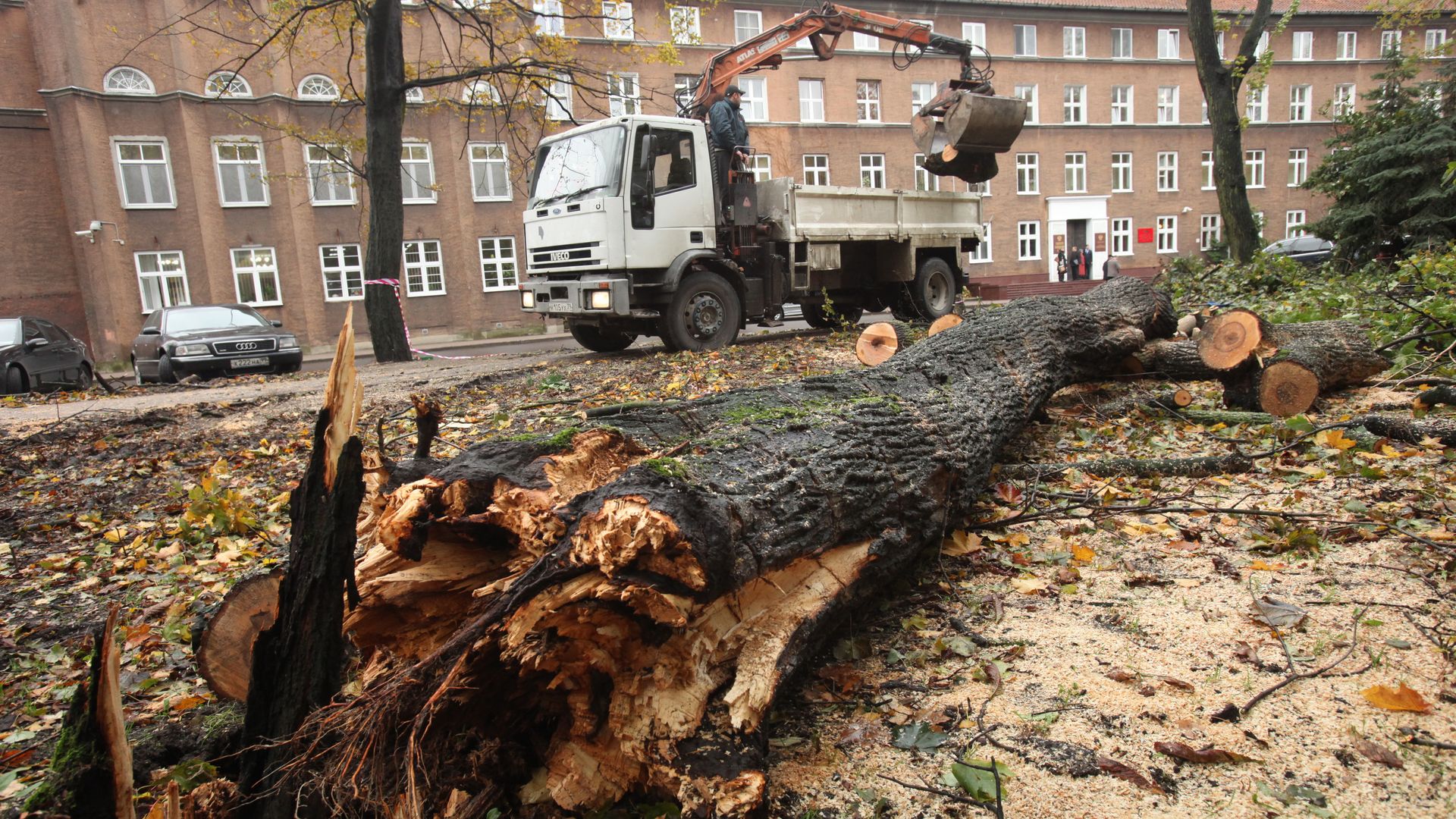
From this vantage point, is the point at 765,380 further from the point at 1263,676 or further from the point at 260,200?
the point at 260,200

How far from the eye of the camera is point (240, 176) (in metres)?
25.1

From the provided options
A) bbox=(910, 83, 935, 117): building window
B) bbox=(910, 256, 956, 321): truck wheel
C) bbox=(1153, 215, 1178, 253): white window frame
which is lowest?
bbox=(910, 256, 956, 321): truck wheel

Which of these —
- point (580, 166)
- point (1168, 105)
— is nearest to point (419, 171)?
point (580, 166)

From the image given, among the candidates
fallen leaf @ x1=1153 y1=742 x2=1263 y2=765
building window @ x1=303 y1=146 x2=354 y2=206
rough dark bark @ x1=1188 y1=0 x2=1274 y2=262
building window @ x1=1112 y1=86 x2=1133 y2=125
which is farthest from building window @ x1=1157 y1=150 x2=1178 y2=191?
fallen leaf @ x1=1153 y1=742 x2=1263 y2=765

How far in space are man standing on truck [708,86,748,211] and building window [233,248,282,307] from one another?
21.0m

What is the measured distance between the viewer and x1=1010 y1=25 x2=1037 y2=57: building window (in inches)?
1352

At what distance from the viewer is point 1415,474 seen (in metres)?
3.79

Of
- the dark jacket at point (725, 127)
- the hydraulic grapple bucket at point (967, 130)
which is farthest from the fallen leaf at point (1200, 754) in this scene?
the hydraulic grapple bucket at point (967, 130)

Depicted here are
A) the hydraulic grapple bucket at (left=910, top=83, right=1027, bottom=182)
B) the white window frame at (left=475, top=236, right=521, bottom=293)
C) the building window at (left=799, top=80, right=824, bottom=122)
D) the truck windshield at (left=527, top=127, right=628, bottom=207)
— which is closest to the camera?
the truck windshield at (left=527, top=127, right=628, bottom=207)

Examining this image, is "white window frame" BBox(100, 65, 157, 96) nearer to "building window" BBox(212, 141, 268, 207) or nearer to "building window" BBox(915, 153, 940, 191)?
"building window" BBox(212, 141, 268, 207)

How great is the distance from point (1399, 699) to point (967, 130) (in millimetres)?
9747

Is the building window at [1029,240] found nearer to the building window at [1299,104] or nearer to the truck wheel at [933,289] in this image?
the building window at [1299,104]

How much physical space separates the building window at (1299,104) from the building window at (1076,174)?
38.8 feet

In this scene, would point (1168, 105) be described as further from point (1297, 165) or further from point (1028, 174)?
point (1028, 174)
